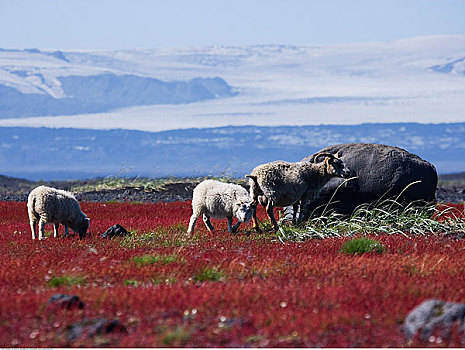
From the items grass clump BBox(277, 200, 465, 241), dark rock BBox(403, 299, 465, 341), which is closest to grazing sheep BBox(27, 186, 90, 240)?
grass clump BBox(277, 200, 465, 241)

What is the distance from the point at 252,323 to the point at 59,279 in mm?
3147

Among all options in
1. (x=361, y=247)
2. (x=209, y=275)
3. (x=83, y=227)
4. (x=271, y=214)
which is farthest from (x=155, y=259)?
(x=83, y=227)

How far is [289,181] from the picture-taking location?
53.4 feet

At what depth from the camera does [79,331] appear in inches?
270

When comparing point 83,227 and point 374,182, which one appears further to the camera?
point 374,182

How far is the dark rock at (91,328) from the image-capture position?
6.78 metres

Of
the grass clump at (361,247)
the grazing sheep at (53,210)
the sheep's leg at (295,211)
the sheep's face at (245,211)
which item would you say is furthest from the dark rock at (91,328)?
the sheep's leg at (295,211)

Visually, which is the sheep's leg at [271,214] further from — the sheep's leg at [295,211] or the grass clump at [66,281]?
the grass clump at [66,281]

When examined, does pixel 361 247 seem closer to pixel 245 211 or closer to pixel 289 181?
pixel 245 211

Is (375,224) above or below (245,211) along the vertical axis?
below

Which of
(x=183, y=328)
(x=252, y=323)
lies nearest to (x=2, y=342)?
(x=183, y=328)

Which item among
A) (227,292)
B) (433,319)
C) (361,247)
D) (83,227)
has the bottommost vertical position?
(83,227)

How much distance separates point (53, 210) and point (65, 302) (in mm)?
9557

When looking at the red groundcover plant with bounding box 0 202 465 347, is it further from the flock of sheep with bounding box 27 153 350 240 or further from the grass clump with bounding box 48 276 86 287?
the flock of sheep with bounding box 27 153 350 240
